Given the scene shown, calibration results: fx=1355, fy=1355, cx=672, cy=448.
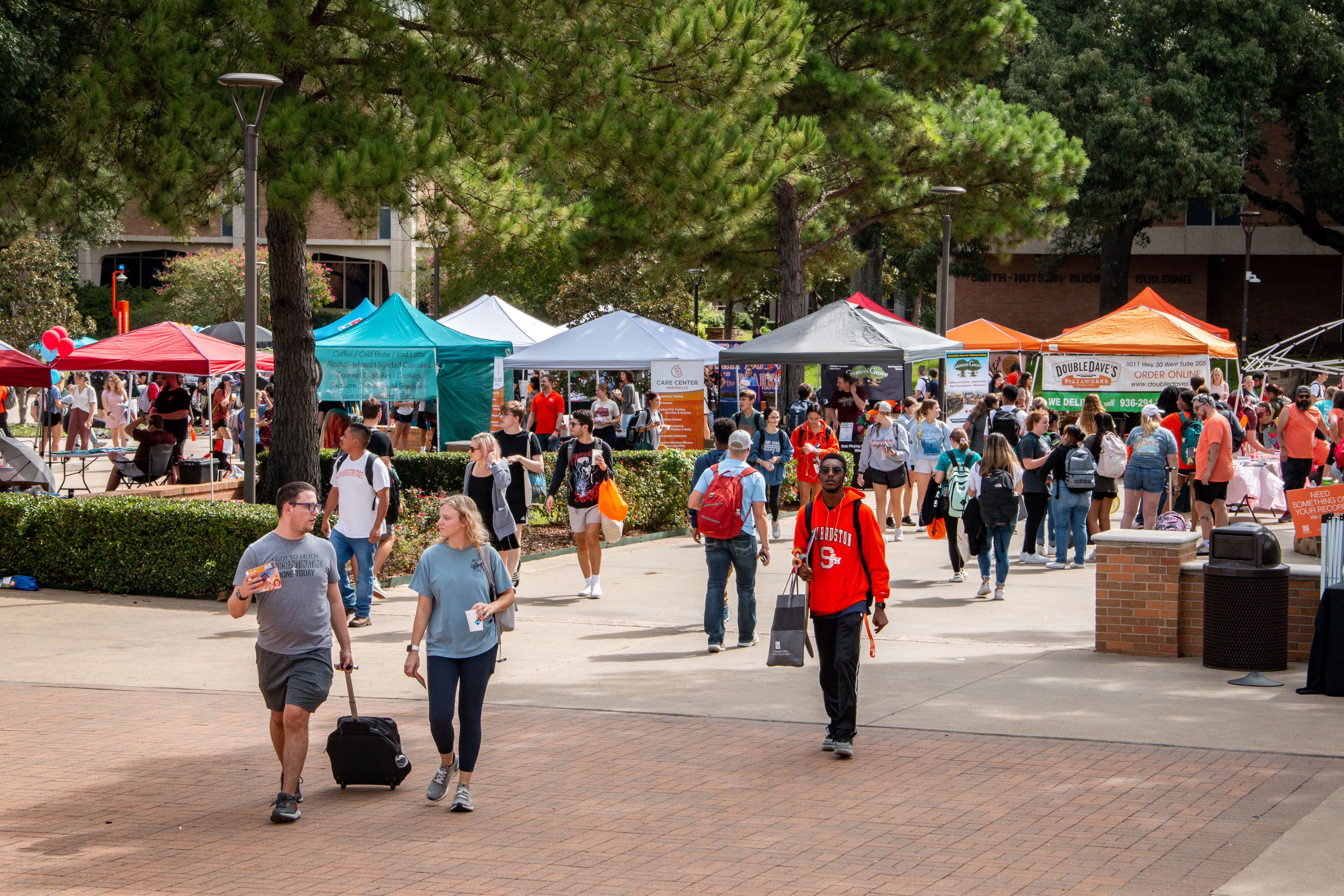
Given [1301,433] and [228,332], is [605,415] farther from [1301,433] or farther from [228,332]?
[228,332]

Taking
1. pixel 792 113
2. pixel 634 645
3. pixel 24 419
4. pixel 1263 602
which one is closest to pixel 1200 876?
pixel 1263 602

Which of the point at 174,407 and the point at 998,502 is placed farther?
the point at 174,407

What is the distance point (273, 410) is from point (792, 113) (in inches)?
447

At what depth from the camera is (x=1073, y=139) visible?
85.9ft

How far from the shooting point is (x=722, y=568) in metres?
10.3

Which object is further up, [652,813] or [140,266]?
[140,266]

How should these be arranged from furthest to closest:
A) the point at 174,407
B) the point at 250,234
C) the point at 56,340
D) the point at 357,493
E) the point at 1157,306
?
the point at 56,340, the point at 1157,306, the point at 174,407, the point at 250,234, the point at 357,493

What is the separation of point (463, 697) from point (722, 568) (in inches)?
158

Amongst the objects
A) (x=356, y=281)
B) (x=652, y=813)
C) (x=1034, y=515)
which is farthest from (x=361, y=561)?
(x=356, y=281)

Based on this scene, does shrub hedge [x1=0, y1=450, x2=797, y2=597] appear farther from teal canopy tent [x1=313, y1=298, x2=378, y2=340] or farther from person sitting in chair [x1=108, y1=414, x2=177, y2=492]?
teal canopy tent [x1=313, y1=298, x2=378, y2=340]

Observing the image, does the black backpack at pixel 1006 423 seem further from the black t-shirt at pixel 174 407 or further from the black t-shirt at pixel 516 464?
the black t-shirt at pixel 174 407

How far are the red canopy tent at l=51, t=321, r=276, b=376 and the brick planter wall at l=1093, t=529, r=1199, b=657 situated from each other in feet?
44.3

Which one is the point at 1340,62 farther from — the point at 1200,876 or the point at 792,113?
the point at 1200,876

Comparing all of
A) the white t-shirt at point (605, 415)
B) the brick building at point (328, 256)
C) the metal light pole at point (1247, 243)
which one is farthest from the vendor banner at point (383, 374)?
the brick building at point (328, 256)
